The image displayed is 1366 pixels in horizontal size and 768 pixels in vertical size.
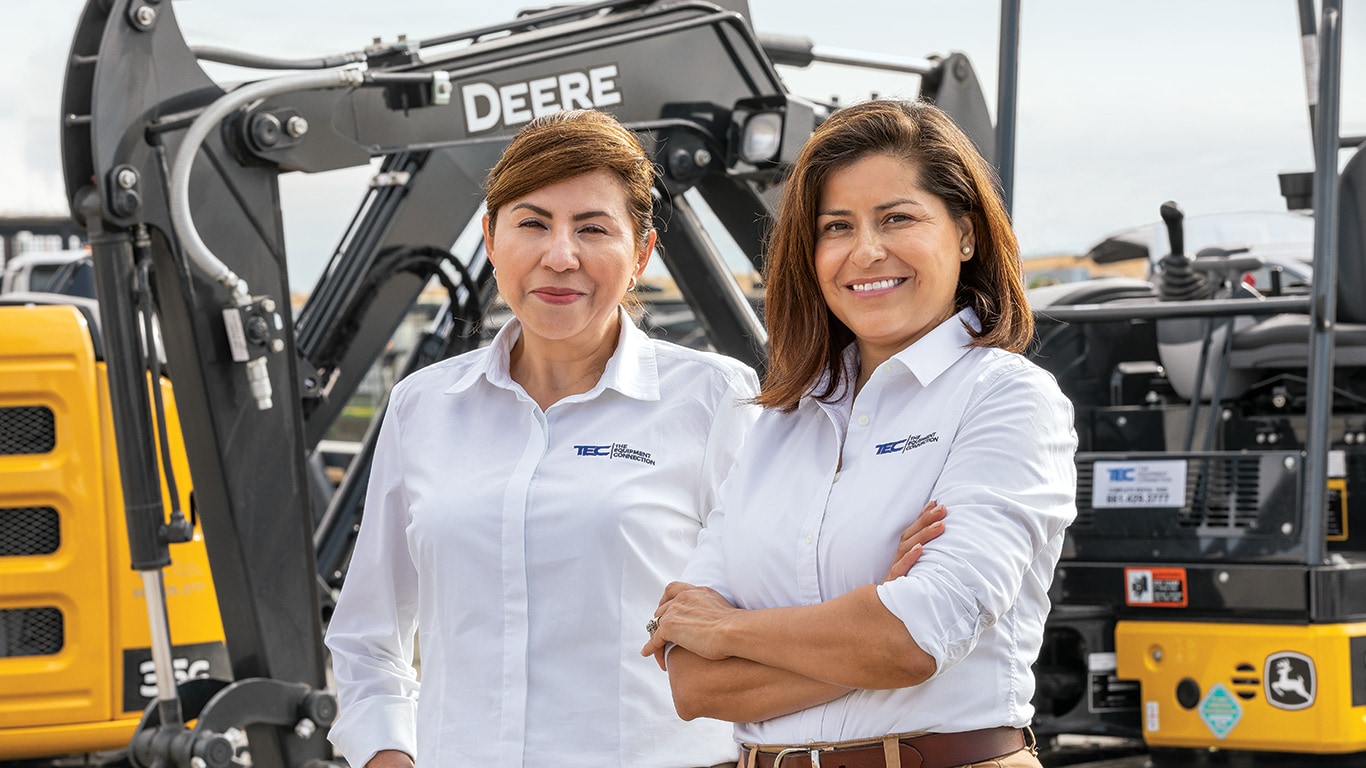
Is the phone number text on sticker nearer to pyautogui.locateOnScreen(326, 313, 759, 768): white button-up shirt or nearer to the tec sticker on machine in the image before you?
the tec sticker on machine

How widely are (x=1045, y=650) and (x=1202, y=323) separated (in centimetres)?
117

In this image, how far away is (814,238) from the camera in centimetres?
229

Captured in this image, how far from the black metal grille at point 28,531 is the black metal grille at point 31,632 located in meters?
0.19

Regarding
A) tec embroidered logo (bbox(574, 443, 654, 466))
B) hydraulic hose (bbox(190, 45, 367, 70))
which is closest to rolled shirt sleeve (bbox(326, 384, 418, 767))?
tec embroidered logo (bbox(574, 443, 654, 466))

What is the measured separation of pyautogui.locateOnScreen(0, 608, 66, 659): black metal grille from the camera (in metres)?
5.08

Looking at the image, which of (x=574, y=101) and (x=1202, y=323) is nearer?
(x=574, y=101)

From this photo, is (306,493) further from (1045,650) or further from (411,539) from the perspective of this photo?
(1045,650)

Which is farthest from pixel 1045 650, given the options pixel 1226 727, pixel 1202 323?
Answer: pixel 1202 323

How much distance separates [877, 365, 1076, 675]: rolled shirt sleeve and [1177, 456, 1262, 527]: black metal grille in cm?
276

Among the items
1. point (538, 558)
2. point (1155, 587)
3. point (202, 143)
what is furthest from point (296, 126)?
point (1155, 587)

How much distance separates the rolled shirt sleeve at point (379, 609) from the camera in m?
2.50

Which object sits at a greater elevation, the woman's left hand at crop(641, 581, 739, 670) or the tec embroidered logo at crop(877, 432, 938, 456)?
the tec embroidered logo at crop(877, 432, 938, 456)

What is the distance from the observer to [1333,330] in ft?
14.2

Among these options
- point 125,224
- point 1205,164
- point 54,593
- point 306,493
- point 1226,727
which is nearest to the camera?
point 125,224
